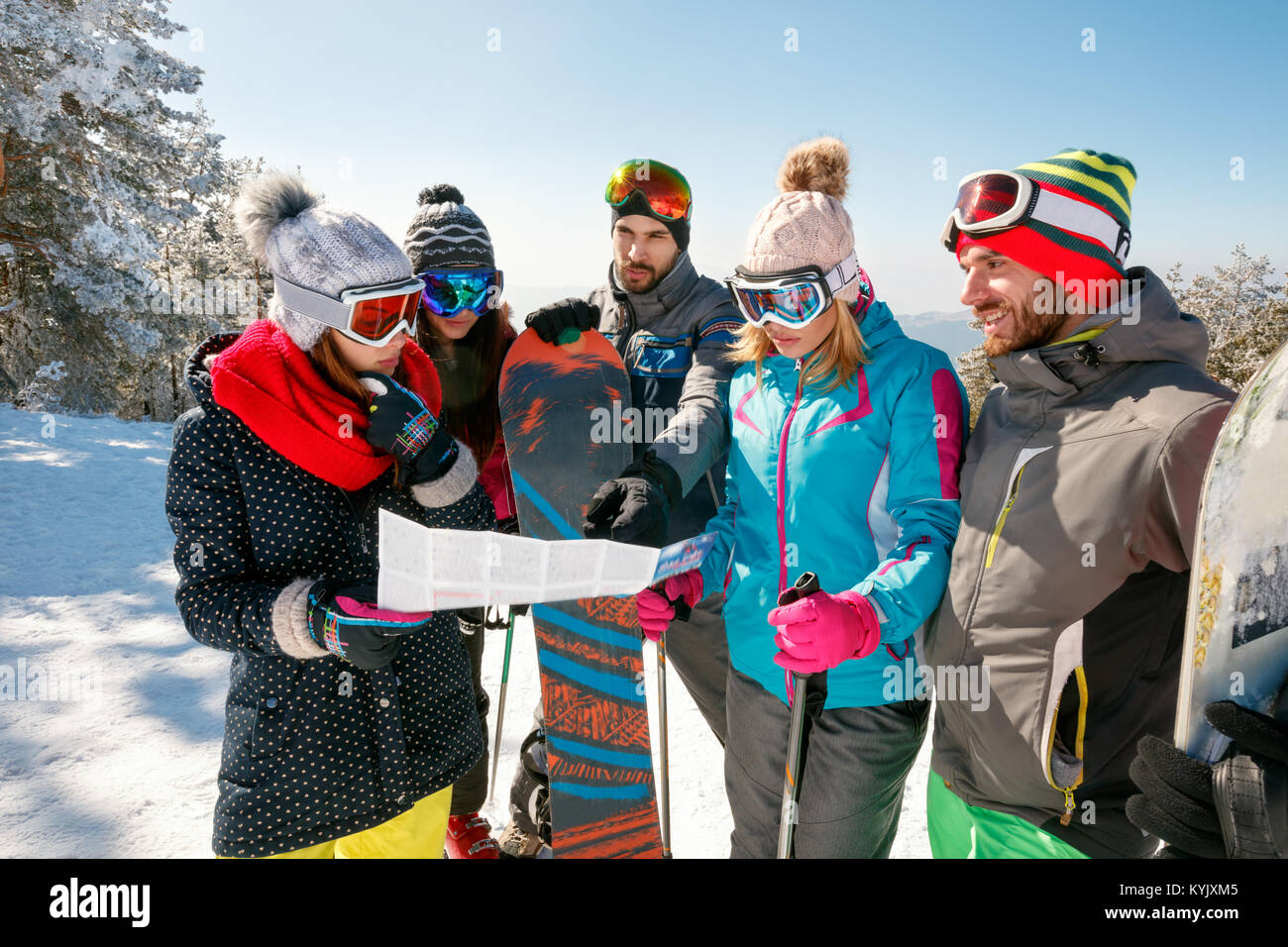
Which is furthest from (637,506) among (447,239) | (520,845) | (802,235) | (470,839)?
(520,845)

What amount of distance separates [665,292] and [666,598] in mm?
1315

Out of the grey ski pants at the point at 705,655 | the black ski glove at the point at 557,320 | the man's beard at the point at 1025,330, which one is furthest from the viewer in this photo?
the grey ski pants at the point at 705,655

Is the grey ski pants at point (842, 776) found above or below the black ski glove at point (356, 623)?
below

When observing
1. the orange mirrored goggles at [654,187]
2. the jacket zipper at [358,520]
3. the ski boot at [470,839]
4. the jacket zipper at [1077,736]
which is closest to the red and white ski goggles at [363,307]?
the jacket zipper at [358,520]

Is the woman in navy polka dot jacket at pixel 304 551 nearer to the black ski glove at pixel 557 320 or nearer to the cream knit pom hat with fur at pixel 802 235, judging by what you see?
the black ski glove at pixel 557 320

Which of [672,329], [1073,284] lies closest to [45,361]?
[672,329]

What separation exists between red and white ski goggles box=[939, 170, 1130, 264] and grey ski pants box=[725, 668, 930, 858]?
4.26 feet

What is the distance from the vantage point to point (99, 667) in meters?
4.54

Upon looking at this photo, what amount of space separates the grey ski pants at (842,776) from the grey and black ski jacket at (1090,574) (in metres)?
0.29

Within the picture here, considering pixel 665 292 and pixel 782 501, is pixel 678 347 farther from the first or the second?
pixel 782 501

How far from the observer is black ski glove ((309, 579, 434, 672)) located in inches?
58.7

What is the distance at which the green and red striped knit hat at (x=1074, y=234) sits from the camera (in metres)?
1.69

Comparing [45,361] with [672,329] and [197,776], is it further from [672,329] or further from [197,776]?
[672,329]

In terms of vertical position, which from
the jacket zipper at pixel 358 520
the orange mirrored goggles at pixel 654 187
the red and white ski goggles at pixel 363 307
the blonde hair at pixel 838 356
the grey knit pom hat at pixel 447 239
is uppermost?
the orange mirrored goggles at pixel 654 187
